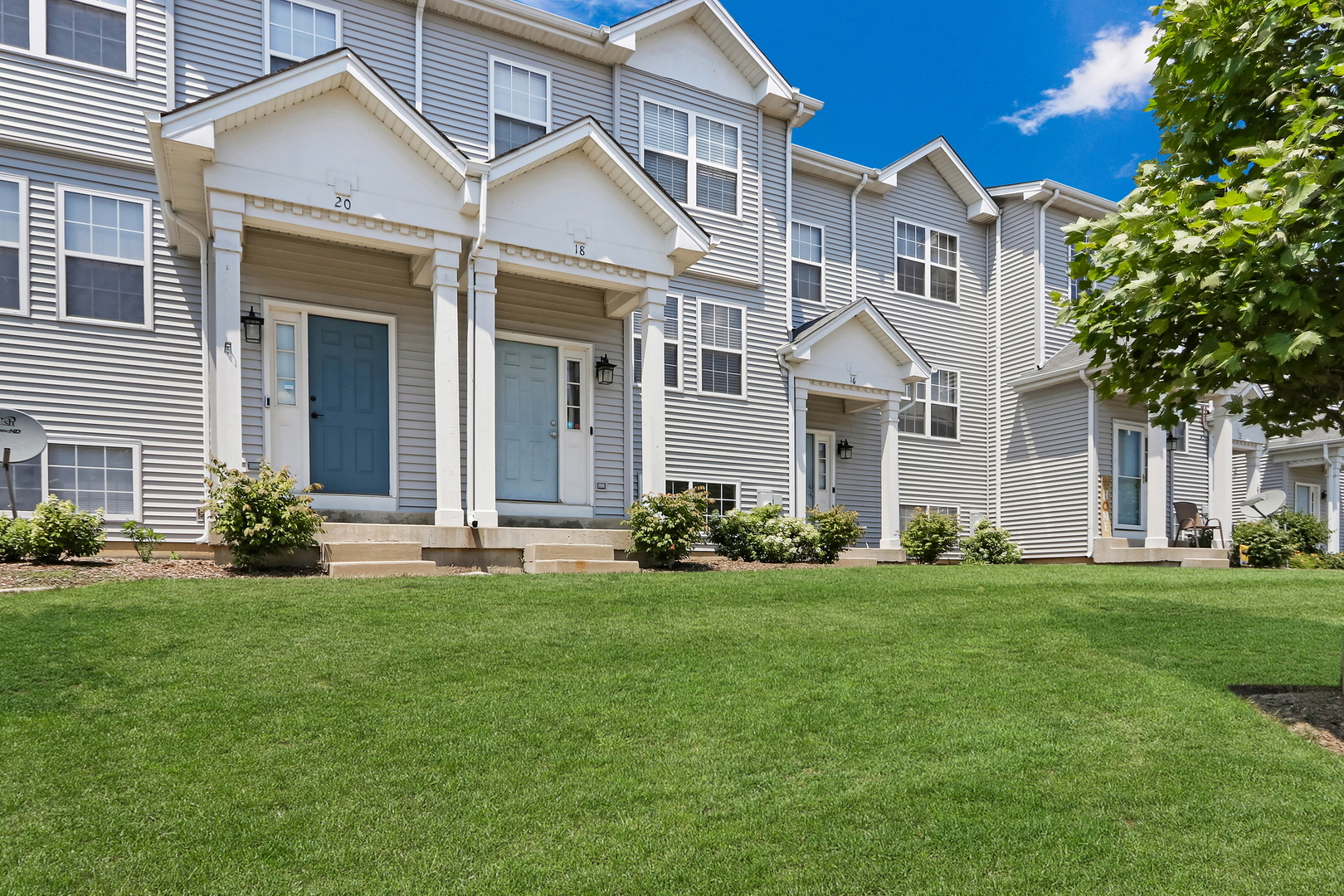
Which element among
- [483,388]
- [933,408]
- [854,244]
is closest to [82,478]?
[483,388]

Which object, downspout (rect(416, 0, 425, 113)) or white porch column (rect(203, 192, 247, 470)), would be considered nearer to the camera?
white porch column (rect(203, 192, 247, 470))

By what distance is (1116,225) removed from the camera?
5773 mm

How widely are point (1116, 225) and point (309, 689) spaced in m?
5.72

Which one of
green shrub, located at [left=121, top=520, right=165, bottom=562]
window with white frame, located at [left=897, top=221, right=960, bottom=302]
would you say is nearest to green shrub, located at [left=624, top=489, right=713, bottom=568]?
green shrub, located at [left=121, top=520, right=165, bottom=562]

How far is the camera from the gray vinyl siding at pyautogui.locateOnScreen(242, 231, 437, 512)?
10.8 meters

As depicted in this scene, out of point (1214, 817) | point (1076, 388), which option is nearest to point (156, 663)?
point (1214, 817)

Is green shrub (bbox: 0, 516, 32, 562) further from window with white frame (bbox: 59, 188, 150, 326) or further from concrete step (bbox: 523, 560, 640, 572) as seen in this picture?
concrete step (bbox: 523, 560, 640, 572)

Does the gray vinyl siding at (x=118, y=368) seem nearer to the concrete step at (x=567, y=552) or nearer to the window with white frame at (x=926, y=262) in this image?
→ the concrete step at (x=567, y=552)

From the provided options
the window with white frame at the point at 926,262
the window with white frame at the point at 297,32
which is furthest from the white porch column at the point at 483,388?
the window with white frame at the point at 926,262

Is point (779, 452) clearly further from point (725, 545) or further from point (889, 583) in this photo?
point (889, 583)

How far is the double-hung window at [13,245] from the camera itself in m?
10.1

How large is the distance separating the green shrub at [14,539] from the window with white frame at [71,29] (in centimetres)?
558

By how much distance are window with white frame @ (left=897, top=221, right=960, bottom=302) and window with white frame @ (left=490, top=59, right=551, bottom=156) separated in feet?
26.3

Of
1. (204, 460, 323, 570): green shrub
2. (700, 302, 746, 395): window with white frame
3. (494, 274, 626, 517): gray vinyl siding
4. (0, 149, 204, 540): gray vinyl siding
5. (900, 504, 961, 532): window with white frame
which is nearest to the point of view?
(204, 460, 323, 570): green shrub
